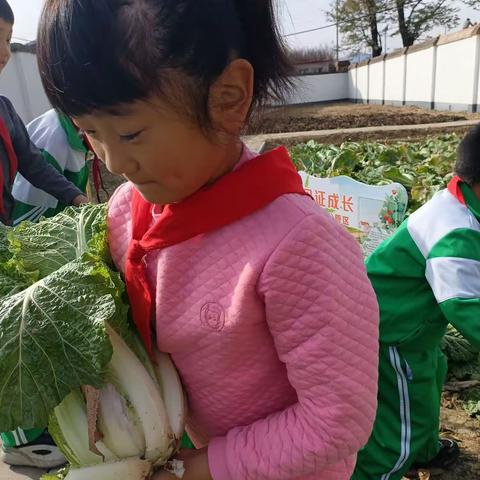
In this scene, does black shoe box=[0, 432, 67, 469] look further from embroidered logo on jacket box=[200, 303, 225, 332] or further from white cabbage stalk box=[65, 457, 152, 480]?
embroidered logo on jacket box=[200, 303, 225, 332]

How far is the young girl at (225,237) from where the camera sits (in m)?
0.83

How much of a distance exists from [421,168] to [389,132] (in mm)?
7502

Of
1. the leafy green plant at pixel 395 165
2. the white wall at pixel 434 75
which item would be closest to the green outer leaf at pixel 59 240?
the leafy green plant at pixel 395 165

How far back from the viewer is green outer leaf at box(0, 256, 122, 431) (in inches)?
39.7

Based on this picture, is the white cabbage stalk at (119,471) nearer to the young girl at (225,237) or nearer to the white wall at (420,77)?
the young girl at (225,237)

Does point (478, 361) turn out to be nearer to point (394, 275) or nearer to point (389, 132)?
point (394, 275)

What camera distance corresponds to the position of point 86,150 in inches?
125

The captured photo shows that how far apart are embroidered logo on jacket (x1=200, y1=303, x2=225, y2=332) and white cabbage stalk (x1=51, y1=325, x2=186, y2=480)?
0.69 ft

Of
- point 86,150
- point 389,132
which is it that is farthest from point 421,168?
point 389,132

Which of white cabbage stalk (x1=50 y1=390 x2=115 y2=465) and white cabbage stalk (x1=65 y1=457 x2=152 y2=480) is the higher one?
white cabbage stalk (x1=50 y1=390 x2=115 y2=465)

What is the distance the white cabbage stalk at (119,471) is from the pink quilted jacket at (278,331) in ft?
0.47

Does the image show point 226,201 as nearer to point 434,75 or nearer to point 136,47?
point 136,47

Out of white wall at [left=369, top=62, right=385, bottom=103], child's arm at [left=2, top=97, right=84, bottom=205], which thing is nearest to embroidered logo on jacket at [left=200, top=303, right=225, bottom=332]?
child's arm at [left=2, top=97, right=84, bottom=205]

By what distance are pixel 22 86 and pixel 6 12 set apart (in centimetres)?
1146
